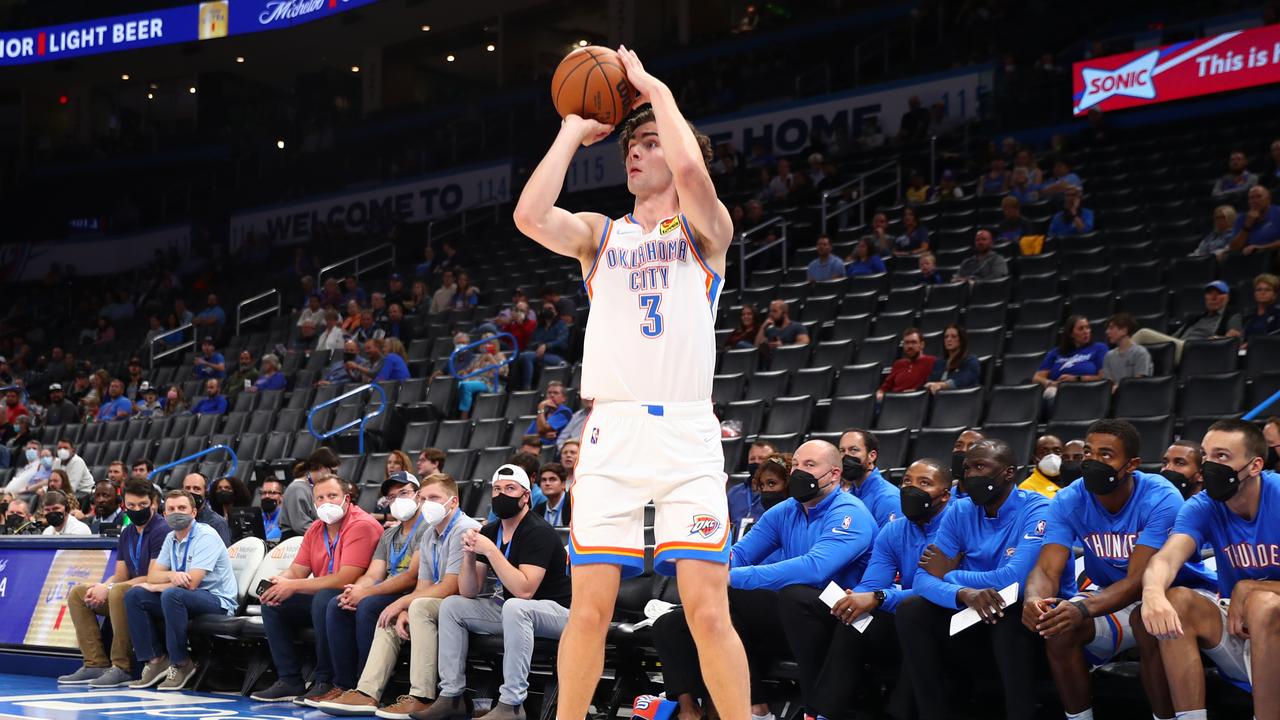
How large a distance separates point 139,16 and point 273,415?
41.1ft

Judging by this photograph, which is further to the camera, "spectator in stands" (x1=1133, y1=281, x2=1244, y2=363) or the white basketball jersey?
"spectator in stands" (x1=1133, y1=281, x2=1244, y2=363)

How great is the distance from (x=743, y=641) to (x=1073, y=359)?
4.49 m

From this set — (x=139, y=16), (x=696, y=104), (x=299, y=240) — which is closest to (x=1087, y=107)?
(x=696, y=104)

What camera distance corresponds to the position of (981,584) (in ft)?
16.4

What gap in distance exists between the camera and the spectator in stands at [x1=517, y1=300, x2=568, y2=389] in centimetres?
1255

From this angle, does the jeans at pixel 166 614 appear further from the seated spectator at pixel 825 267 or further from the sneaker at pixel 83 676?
the seated spectator at pixel 825 267

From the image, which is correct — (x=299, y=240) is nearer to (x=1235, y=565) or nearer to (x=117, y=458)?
(x=117, y=458)

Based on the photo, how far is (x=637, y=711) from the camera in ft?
16.8

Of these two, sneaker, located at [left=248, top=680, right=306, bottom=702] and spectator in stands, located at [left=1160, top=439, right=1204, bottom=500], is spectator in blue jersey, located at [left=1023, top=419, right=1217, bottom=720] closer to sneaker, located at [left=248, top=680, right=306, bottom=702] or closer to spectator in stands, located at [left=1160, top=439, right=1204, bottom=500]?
spectator in stands, located at [left=1160, top=439, right=1204, bottom=500]

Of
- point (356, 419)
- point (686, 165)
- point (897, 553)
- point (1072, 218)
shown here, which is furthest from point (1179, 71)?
point (686, 165)

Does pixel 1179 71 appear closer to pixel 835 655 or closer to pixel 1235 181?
pixel 1235 181

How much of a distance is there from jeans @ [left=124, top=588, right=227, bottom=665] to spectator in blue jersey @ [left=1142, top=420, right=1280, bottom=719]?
214 inches

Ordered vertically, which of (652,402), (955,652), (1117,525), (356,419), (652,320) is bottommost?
(955,652)

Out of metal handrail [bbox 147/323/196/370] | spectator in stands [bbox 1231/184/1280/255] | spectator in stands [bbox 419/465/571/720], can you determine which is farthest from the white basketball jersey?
metal handrail [bbox 147/323/196/370]
